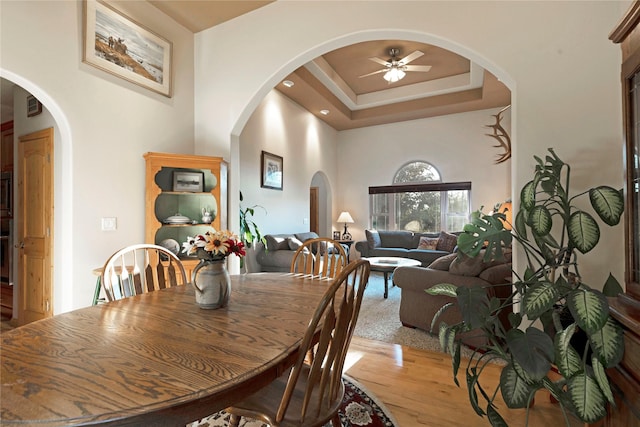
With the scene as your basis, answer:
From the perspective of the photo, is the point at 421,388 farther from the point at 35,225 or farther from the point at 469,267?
the point at 35,225

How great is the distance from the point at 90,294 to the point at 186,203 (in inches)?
45.9

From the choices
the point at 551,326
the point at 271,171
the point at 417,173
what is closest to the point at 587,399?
the point at 551,326

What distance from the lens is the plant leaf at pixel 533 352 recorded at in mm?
1070

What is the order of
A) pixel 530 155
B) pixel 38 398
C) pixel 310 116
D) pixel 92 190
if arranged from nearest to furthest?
1. pixel 38 398
2. pixel 530 155
3. pixel 92 190
4. pixel 310 116

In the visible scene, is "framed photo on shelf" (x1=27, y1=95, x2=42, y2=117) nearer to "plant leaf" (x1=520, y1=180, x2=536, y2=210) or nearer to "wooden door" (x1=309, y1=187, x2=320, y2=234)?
"plant leaf" (x1=520, y1=180, x2=536, y2=210)

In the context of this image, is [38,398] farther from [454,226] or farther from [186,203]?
[454,226]

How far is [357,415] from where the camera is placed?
1783 mm

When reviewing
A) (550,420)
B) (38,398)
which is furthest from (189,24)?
(550,420)

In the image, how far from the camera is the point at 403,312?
3.21 metres

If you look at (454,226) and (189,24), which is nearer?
(189,24)

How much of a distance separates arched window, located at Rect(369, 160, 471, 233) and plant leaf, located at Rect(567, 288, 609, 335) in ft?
19.5

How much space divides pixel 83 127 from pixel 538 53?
11.2ft

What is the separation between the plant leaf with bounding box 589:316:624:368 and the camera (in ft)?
3.21

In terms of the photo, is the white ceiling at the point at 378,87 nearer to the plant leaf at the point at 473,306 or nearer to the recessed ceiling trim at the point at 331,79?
the recessed ceiling trim at the point at 331,79
